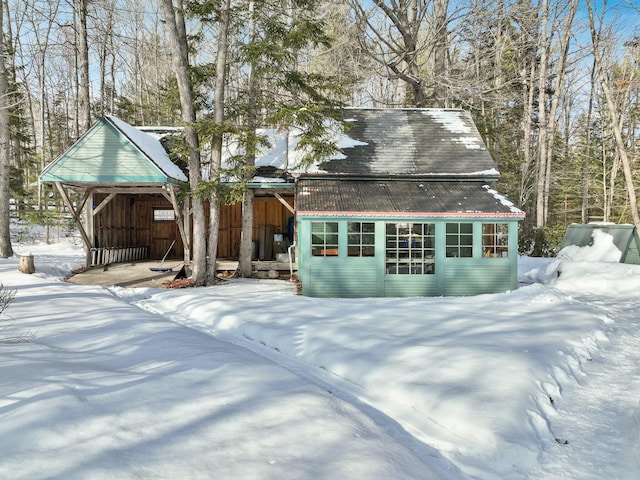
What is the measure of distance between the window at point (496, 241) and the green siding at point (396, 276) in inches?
5.4

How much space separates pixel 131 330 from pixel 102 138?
8072 mm

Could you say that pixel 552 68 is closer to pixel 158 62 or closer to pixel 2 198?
pixel 158 62

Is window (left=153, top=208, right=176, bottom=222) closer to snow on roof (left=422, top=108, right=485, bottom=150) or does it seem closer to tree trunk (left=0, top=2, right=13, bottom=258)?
tree trunk (left=0, top=2, right=13, bottom=258)

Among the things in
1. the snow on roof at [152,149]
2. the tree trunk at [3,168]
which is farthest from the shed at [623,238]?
the tree trunk at [3,168]

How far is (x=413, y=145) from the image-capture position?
13.6 meters

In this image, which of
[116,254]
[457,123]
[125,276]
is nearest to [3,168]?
[116,254]

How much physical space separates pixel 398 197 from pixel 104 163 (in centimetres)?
852

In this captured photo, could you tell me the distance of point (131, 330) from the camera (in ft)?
21.5

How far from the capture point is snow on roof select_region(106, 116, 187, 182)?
1234cm

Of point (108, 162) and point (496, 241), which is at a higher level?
point (108, 162)

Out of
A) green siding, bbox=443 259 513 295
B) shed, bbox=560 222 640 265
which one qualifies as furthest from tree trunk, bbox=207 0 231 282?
shed, bbox=560 222 640 265

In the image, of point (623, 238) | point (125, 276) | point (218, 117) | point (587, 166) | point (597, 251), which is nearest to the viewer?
point (218, 117)

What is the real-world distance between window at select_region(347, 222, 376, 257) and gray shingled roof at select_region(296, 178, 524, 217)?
49cm

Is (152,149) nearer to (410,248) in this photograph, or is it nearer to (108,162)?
(108,162)
